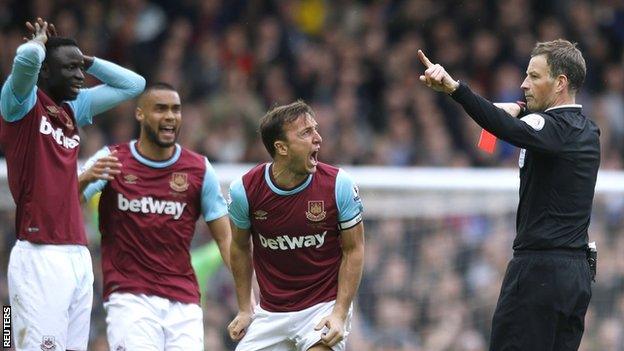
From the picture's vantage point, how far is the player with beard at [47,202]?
7.41 meters

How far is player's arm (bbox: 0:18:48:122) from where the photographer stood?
7109 millimetres

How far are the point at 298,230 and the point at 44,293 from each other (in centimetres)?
151

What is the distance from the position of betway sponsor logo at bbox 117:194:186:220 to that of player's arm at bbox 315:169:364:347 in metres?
1.25

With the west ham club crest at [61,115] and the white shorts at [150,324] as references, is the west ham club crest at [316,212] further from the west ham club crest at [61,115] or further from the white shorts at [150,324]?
the west ham club crest at [61,115]

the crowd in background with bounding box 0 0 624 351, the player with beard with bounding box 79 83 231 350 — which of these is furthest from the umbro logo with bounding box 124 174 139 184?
the crowd in background with bounding box 0 0 624 351

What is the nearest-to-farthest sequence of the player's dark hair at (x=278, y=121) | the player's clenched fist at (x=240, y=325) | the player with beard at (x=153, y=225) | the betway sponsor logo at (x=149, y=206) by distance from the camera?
the player's dark hair at (x=278, y=121)
the player's clenched fist at (x=240, y=325)
the player with beard at (x=153, y=225)
the betway sponsor logo at (x=149, y=206)

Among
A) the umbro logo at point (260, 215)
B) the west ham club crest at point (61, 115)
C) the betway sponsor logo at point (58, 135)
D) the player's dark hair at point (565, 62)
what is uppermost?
the player's dark hair at point (565, 62)

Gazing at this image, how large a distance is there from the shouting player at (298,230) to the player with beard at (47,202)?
0.96 meters

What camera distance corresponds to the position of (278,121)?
24.6ft

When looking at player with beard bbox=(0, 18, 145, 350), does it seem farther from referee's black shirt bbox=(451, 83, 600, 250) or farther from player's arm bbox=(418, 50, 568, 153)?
referee's black shirt bbox=(451, 83, 600, 250)

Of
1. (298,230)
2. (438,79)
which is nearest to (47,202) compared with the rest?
(298,230)

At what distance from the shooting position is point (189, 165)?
8.35 meters

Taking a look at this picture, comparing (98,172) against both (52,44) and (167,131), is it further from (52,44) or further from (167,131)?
(52,44)

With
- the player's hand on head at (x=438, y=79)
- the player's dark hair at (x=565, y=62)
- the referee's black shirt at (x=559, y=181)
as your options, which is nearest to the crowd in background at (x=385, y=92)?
the referee's black shirt at (x=559, y=181)
